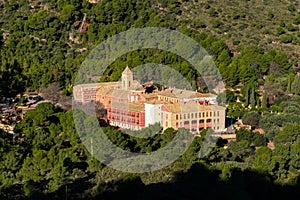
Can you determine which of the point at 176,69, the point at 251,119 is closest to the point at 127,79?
the point at 176,69

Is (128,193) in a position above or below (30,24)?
below

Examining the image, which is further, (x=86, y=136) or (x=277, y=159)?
(x=86, y=136)

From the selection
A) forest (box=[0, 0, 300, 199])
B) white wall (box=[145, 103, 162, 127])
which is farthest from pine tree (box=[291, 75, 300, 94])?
white wall (box=[145, 103, 162, 127])

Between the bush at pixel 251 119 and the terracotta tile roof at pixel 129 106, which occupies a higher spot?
the terracotta tile roof at pixel 129 106

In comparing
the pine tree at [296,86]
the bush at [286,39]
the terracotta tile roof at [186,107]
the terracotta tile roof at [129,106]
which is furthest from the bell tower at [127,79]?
the bush at [286,39]

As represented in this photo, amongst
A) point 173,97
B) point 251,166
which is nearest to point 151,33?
point 173,97

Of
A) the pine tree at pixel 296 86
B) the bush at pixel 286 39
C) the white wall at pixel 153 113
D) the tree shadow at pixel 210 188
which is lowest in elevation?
the tree shadow at pixel 210 188

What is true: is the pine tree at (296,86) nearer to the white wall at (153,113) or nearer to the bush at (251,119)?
the bush at (251,119)

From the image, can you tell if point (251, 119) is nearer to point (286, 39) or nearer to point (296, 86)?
point (296, 86)

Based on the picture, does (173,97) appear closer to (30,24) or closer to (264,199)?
(264,199)
